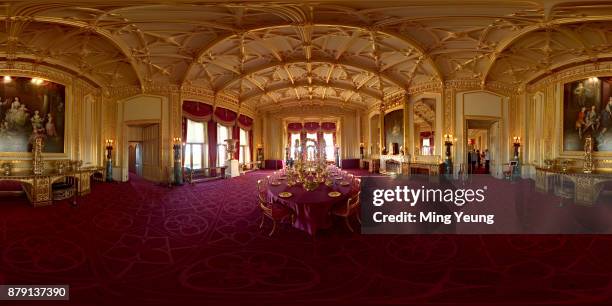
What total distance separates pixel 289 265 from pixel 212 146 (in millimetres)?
11583

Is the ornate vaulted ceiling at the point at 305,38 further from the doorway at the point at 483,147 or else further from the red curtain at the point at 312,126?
the red curtain at the point at 312,126

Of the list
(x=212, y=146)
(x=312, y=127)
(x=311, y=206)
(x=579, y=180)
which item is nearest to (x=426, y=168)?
(x=579, y=180)

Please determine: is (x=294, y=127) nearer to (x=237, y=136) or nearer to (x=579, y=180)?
(x=237, y=136)

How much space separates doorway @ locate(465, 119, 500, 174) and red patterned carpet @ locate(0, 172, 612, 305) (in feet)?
15.5

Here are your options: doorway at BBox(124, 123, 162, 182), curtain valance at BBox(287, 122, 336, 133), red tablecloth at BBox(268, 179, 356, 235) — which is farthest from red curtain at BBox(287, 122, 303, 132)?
red tablecloth at BBox(268, 179, 356, 235)

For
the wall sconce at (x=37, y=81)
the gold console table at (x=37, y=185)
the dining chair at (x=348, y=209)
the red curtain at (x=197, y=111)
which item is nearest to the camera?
the dining chair at (x=348, y=209)

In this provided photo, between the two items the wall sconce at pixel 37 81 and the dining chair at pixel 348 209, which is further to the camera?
the wall sconce at pixel 37 81

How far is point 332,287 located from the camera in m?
2.75

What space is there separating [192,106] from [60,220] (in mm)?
8061

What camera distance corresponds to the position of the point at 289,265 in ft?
10.7

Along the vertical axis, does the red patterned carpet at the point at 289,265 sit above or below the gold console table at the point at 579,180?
below

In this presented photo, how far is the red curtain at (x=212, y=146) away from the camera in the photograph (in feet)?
44.1

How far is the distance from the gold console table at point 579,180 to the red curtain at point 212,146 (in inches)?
499

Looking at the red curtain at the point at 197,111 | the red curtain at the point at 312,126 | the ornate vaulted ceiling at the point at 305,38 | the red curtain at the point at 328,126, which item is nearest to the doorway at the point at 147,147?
the red curtain at the point at 197,111
